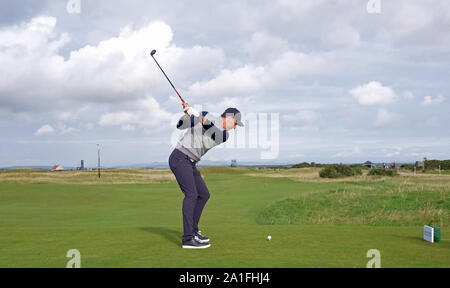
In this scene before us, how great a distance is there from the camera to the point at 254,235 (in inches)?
305

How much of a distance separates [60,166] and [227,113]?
335ft

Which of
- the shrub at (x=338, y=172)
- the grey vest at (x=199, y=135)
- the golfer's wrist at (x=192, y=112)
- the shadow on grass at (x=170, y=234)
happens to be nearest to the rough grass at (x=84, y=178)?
the shrub at (x=338, y=172)

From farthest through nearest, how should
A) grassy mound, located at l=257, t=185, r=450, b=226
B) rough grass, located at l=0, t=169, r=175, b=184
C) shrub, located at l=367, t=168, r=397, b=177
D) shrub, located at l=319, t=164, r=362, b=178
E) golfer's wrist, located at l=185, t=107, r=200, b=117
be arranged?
shrub, located at l=367, t=168, r=397, b=177, rough grass, located at l=0, t=169, r=175, b=184, shrub, located at l=319, t=164, r=362, b=178, grassy mound, located at l=257, t=185, r=450, b=226, golfer's wrist, located at l=185, t=107, r=200, b=117

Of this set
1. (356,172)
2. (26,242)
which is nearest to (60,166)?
(356,172)

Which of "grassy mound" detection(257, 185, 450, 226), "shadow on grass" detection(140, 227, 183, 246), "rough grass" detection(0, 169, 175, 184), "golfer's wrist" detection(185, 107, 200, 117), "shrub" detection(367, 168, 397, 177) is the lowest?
"rough grass" detection(0, 169, 175, 184)

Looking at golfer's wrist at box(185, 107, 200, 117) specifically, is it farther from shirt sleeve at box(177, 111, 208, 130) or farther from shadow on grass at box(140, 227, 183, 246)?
shadow on grass at box(140, 227, 183, 246)

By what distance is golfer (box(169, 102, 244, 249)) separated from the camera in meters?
6.74

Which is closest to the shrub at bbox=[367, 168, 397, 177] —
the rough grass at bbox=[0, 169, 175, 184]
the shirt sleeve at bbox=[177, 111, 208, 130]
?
the rough grass at bbox=[0, 169, 175, 184]

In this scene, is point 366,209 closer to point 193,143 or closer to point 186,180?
point 186,180

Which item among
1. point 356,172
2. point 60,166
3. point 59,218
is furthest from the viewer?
point 60,166

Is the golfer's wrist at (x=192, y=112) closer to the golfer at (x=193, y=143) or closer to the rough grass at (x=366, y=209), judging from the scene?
the golfer at (x=193, y=143)

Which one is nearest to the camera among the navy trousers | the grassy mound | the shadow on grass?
the navy trousers
